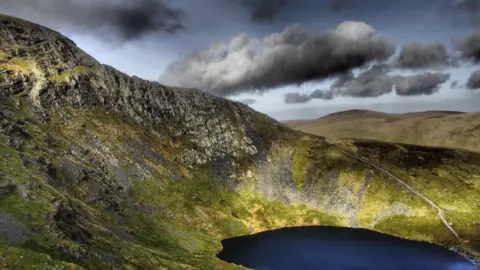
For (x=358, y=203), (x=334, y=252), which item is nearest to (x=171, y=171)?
(x=334, y=252)

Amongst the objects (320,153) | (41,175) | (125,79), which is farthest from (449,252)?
(125,79)

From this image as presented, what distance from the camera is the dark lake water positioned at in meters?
92.4

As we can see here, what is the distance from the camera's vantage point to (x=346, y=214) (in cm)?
13188

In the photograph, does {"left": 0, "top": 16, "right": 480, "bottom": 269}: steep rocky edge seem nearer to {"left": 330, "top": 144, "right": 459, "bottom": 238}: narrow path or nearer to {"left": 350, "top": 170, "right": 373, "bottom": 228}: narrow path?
{"left": 350, "top": 170, "right": 373, "bottom": 228}: narrow path

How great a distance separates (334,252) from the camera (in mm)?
102875

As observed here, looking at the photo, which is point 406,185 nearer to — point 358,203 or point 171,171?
point 358,203

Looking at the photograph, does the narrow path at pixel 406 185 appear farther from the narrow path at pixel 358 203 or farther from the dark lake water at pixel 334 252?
the dark lake water at pixel 334 252

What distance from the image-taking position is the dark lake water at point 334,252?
92.4m

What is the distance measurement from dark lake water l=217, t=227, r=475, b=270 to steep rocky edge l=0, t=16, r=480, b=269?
19.8ft

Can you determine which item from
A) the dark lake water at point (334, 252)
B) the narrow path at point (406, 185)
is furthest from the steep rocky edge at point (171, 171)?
the dark lake water at point (334, 252)

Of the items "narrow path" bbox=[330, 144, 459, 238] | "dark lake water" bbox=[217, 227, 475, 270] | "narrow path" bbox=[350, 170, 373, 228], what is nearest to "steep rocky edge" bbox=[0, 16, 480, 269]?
"narrow path" bbox=[350, 170, 373, 228]

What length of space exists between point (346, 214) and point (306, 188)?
19.7 meters

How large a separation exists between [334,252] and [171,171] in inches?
2578

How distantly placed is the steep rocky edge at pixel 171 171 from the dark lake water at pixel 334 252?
6.04 metres
